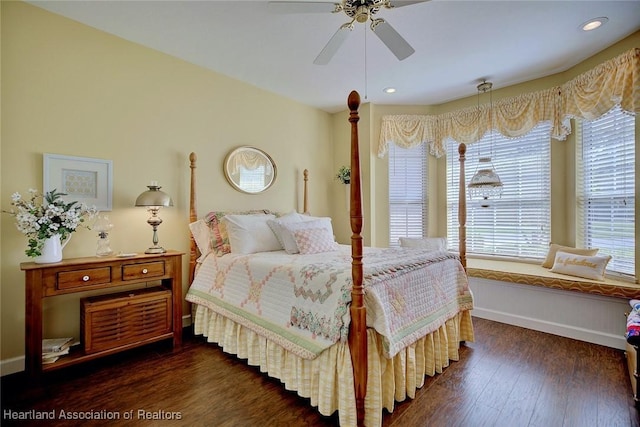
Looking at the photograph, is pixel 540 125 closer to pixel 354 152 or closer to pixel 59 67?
pixel 354 152

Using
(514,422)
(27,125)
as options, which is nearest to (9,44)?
(27,125)

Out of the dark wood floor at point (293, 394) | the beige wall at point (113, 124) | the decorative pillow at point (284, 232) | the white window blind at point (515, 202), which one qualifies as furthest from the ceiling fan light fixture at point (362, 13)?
the white window blind at point (515, 202)

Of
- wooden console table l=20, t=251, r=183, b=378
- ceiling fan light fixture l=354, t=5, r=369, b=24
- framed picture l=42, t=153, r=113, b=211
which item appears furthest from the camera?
framed picture l=42, t=153, r=113, b=211

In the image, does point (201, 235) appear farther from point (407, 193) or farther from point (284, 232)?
point (407, 193)

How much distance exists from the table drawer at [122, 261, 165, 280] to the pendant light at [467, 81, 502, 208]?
353 cm

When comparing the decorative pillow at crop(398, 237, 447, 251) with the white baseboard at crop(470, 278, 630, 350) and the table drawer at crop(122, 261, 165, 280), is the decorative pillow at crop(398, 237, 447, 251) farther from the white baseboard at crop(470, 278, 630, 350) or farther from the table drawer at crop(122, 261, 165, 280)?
the table drawer at crop(122, 261, 165, 280)

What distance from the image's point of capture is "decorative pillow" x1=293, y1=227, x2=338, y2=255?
2.72m

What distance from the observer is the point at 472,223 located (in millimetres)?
4160

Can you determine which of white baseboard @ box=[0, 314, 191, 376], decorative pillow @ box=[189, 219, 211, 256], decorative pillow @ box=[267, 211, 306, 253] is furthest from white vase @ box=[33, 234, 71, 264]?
decorative pillow @ box=[267, 211, 306, 253]

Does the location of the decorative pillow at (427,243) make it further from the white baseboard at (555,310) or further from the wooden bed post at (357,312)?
the wooden bed post at (357,312)

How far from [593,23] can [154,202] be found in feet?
12.9

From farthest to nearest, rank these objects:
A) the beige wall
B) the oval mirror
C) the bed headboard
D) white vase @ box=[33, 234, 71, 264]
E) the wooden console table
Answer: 1. the oval mirror
2. the bed headboard
3. the beige wall
4. white vase @ box=[33, 234, 71, 264]
5. the wooden console table

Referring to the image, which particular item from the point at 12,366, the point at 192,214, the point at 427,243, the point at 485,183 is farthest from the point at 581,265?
the point at 12,366

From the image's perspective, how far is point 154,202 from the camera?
2.53 metres
